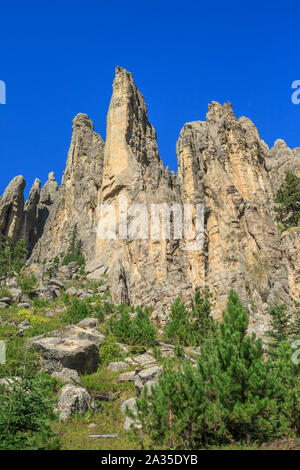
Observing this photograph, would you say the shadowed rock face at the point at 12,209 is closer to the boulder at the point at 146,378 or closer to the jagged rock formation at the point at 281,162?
the jagged rock formation at the point at 281,162

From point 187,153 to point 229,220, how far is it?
12.8 metres

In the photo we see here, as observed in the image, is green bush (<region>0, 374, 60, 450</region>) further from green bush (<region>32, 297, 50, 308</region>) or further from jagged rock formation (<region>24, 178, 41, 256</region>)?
jagged rock formation (<region>24, 178, 41, 256</region>)

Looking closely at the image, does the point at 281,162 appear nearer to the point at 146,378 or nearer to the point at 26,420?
the point at 146,378

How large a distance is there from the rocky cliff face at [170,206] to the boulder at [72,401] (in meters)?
16.8

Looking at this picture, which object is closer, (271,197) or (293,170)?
(271,197)

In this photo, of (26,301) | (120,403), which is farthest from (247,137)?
(120,403)

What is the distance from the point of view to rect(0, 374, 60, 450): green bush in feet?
29.3

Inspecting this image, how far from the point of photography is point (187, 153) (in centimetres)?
5312

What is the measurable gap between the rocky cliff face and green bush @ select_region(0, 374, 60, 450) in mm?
21619

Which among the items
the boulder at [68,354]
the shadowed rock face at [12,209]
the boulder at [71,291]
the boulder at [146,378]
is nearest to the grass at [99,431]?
the boulder at [146,378]

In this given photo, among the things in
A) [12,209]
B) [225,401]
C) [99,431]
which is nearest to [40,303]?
[99,431]

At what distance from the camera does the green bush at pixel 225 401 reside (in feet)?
33.3

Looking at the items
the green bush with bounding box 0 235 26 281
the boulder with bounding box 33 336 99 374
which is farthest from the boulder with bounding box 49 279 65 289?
the boulder with bounding box 33 336 99 374

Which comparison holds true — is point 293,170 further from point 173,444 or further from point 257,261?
point 173,444
